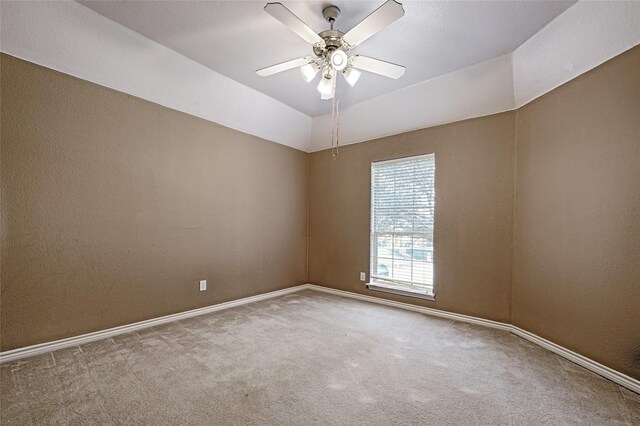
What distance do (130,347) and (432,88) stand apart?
13.2 ft

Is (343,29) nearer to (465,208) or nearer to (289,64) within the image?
(289,64)

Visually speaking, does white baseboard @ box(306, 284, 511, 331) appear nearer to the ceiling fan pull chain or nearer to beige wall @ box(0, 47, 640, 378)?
beige wall @ box(0, 47, 640, 378)

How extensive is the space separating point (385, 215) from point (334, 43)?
237cm

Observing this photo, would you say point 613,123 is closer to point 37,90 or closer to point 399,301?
point 399,301

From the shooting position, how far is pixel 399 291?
3740mm

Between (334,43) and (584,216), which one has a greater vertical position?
(334,43)

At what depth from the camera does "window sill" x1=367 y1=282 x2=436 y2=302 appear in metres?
3.52

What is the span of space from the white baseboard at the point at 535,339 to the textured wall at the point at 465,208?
7cm

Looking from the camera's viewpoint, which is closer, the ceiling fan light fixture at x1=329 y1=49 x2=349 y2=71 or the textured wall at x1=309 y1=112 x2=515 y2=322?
the ceiling fan light fixture at x1=329 y1=49 x2=349 y2=71

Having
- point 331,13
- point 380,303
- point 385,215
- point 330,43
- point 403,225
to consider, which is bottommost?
point 380,303

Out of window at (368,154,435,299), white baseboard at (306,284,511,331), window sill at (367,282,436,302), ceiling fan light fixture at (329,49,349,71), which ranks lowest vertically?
white baseboard at (306,284,511,331)

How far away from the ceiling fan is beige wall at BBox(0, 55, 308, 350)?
4.97 ft

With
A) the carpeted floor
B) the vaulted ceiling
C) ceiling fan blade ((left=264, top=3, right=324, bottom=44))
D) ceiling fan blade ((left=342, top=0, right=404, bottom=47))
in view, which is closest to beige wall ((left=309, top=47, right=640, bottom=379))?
the vaulted ceiling

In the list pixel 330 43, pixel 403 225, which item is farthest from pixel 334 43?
pixel 403 225
